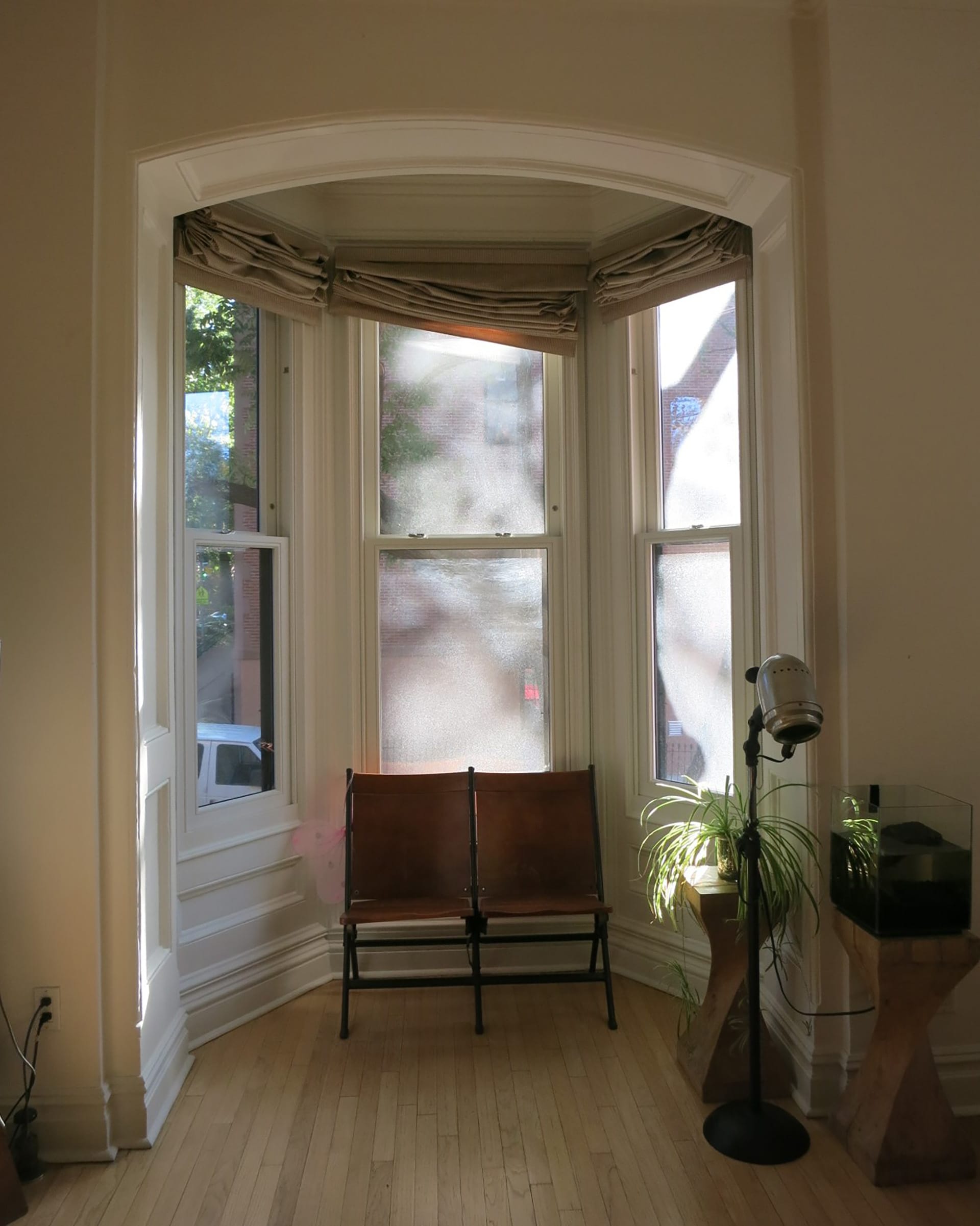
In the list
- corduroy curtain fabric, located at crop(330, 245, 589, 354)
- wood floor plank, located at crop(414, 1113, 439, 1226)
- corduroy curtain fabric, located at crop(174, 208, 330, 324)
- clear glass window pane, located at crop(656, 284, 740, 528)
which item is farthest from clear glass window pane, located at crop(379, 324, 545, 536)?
wood floor plank, located at crop(414, 1113, 439, 1226)

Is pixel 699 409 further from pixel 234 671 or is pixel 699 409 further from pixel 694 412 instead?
pixel 234 671

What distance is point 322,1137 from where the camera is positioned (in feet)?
9.01

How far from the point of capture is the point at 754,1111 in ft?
8.85

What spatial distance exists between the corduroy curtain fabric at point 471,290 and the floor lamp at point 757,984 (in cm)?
189

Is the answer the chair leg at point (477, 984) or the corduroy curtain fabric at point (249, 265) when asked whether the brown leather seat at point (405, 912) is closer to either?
the chair leg at point (477, 984)

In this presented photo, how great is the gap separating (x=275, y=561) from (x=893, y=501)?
87.2 inches

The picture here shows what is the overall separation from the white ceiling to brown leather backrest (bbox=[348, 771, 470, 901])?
2.17 meters

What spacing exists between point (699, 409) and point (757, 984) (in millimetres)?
2072

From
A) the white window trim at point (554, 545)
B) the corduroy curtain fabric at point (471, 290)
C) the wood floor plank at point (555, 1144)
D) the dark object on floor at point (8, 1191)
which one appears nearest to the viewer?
the dark object on floor at point (8, 1191)

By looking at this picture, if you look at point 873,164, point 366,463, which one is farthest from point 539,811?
point 873,164

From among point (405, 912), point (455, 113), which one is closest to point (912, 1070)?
point (405, 912)

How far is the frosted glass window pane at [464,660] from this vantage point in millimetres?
3926

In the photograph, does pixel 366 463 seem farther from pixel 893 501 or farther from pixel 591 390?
pixel 893 501

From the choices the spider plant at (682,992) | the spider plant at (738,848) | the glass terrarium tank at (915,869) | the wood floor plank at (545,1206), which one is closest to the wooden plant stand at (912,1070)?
the glass terrarium tank at (915,869)
